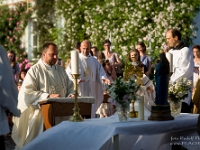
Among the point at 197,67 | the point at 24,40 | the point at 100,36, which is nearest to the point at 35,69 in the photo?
the point at 197,67

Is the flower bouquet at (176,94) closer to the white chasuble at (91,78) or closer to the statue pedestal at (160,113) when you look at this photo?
the statue pedestal at (160,113)

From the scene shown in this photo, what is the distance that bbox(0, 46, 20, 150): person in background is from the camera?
6918 mm

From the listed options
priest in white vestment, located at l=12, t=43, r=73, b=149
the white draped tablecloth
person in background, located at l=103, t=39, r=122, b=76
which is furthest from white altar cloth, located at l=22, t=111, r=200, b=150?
person in background, located at l=103, t=39, r=122, b=76

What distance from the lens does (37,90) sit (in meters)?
10.5

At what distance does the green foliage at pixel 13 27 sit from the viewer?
2839 centimetres

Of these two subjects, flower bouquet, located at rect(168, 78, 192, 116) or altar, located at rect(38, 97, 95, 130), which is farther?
altar, located at rect(38, 97, 95, 130)

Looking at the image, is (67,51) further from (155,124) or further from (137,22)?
(155,124)

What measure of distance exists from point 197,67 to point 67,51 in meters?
10.8

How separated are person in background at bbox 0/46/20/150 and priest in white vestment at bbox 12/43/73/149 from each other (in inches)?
121

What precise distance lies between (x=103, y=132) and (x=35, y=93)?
334cm

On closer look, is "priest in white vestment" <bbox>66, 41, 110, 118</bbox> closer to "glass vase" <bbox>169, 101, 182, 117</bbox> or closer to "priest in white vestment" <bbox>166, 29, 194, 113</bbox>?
"priest in white vestment" <bbox>166, 29, 194, 113</bbox>

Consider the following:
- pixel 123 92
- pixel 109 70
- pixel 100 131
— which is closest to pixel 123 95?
pixel 123 92

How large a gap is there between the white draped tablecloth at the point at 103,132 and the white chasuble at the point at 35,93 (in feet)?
7.87

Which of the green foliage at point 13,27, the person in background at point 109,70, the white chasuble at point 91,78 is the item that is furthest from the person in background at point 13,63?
the green foliage at point 13,27
